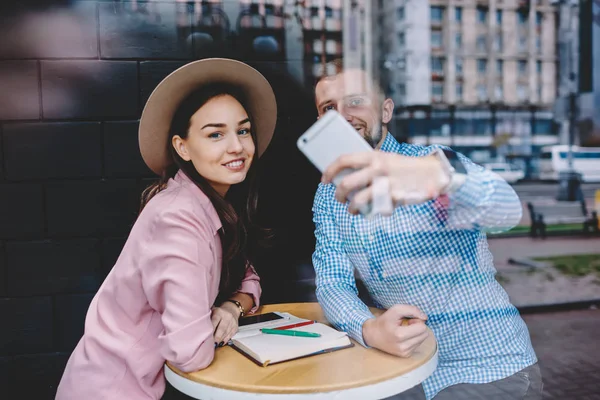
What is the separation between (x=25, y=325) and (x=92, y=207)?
24.9 inches

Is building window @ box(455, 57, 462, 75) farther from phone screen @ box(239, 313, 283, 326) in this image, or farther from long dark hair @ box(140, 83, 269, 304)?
phone screen @ box(239, 313, 283, 326)

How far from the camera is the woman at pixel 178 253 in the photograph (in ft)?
4.59

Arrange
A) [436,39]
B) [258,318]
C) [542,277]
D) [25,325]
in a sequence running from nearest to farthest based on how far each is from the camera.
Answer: [258,318] < [25,325] < [436,39] < [542,277]

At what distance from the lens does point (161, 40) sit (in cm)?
246

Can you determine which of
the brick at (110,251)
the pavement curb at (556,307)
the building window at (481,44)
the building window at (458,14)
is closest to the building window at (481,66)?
the building window at (481,44)

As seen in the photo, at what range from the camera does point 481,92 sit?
17.3 ft

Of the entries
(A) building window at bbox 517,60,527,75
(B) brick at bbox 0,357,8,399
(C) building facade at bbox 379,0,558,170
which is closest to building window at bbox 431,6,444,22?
(C) building facade at bbox 379,0,558,170

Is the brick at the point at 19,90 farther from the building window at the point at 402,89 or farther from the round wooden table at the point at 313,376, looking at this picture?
the building window at the point at 402,89

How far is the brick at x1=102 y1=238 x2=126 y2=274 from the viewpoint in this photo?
97.3 inches

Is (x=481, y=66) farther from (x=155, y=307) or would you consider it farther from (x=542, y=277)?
(x=155, y=307)

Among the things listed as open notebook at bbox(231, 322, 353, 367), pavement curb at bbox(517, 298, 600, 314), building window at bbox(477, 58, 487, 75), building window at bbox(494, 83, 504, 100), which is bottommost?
pavement curb at bbox(517, 298, 600, 314)

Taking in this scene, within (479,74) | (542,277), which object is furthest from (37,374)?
(542,277)

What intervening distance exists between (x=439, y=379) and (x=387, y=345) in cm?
44

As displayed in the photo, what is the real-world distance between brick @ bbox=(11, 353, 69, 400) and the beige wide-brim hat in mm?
1223
